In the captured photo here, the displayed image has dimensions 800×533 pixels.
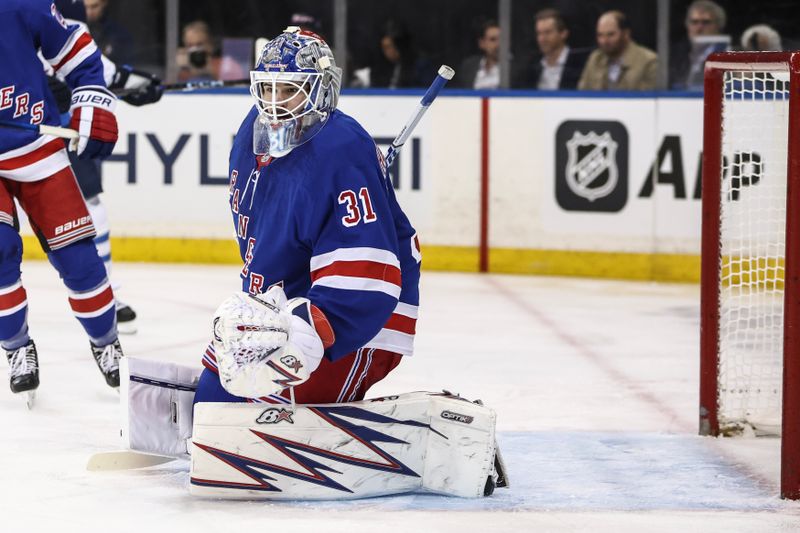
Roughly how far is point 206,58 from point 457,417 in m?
4.08

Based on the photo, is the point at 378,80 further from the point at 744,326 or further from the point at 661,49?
the point at 744,326

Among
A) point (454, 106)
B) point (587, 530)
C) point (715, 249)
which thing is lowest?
point (587, 530)

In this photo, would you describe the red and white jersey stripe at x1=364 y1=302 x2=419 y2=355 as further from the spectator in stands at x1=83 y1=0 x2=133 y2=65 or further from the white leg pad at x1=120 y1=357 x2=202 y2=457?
the spectator in stands at x1=83 y1=0 x2=133 y2=65

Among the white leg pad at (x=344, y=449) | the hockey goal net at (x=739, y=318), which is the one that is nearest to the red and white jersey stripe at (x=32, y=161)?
the white leg pad at (x=344, y=449)

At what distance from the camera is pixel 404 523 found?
247 cm

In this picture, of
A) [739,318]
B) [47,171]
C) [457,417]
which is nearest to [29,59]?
[47,171]

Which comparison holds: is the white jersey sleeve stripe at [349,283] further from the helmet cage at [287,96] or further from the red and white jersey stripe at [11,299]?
the red and white jersey stripe at [11,299]

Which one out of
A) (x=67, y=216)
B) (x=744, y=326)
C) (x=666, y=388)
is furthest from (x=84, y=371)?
Result: (x=744, y=326)

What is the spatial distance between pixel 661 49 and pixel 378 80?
1202 millimetres

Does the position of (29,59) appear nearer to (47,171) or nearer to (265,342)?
(47,171)

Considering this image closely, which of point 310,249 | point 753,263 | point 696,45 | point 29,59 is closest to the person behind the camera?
point 310,249

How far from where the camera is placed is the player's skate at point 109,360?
140 inches

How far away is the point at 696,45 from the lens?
5.93 m

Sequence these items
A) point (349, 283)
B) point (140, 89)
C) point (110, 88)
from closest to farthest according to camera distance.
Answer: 1. point (349, 283)
2. point (110, 88)
3. point (140, 89)
